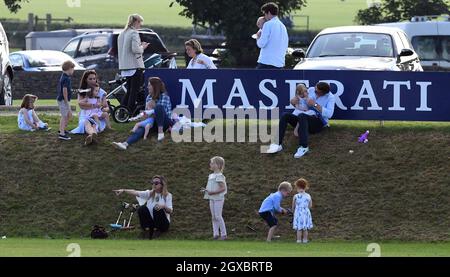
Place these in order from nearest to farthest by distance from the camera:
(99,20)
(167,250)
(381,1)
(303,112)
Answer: (167,250) → (303,112) → (381,1) → (99,20)

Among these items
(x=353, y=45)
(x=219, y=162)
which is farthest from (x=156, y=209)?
(x=353, y=45)

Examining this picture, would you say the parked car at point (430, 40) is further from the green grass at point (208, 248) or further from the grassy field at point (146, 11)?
the grassy field at point (146, 11)

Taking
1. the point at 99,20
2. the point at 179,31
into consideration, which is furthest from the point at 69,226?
the point at 99,20

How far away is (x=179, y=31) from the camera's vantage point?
72250 mm

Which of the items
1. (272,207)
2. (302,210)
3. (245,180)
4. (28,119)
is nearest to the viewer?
(302,210)

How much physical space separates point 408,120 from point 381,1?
33196mm

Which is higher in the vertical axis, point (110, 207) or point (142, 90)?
point (142, 90)

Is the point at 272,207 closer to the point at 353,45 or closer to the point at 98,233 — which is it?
the point at 98,233

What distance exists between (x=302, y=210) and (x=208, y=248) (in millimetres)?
1835

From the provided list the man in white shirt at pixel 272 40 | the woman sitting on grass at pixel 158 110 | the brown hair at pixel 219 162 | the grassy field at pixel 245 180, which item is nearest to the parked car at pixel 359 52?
the man in white shirt at pixel 272 40

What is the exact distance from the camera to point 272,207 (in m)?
21.0

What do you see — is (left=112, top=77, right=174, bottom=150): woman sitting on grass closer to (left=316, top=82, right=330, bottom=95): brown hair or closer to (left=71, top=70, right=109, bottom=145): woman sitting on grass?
(left=71, top=70, right=109, bottom=145): woman sitting on grass
